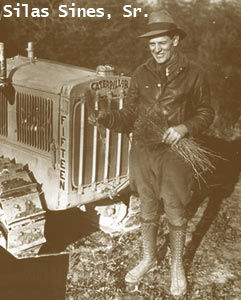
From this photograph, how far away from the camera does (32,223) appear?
493cm

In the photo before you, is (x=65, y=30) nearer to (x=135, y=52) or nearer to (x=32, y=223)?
(x=135, y=52)

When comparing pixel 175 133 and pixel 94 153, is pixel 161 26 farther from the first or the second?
pixel 94 153

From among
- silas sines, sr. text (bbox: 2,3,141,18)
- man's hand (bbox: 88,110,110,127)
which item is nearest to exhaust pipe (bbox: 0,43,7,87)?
silas sines, sr. text (bbox: 2,3,141,18)

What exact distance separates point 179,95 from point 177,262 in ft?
5.79

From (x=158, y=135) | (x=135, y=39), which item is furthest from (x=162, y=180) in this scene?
(x=135, y=39)

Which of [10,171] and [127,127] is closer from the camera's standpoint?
[127,127]

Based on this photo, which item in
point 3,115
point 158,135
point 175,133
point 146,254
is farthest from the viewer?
point 3,115

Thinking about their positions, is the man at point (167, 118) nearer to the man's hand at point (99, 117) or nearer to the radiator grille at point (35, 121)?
the man's hand at point (99, 117)

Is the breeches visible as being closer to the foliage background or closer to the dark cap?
the dark cap

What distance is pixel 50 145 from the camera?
17.0 ft

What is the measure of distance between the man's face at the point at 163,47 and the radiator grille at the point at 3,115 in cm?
233

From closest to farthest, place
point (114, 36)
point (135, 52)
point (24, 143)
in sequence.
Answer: point (24, 143) → point (114, 36) → point (135, 52)

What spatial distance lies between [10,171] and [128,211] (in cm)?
182

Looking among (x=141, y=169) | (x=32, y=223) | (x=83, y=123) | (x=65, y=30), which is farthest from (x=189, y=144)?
(x=65, y=30)
